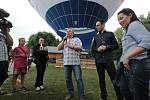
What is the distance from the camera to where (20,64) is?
10602mm

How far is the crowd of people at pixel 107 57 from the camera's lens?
5.30m

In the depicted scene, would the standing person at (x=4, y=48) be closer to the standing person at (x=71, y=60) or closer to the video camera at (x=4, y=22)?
the video camera at (x=4, y=22)

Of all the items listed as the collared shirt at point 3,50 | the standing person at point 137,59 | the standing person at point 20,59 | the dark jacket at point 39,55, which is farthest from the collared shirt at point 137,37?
the standing person at point 20,59

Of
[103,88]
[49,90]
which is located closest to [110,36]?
[103,88]

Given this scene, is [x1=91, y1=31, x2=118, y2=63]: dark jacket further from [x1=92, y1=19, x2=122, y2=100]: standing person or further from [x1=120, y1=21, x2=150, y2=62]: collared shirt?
[x1=120, y1=21, x2=150, y2=62]: collared shirt

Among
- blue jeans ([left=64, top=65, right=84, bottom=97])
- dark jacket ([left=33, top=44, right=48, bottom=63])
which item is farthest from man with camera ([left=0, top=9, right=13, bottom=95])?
dark jacket ([left=33, top=44, right=48, bottom=63])

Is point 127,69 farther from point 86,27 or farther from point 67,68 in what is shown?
point 86,27

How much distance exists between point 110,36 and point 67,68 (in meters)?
1.12

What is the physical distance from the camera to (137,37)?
5.32 meters

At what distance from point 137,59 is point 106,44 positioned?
3044 millimetres

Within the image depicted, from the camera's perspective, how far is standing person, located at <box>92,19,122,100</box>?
832cm

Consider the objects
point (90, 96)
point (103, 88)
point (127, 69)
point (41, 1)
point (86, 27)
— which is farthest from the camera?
point (86, 27)

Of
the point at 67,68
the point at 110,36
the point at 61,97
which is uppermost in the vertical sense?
the point at 110,36

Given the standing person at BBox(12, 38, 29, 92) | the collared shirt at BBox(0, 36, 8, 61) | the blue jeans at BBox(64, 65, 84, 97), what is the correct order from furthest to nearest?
the standing person at BBox(12, 38, 29, 92) < the blue jeans at BBox(64, 65, 84, 97) < the collared shirt at BBox(0, 36, 8, 61)
